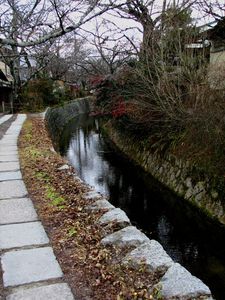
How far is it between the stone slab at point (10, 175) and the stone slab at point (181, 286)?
14.0 feet

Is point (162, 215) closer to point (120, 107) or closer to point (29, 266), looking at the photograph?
point (29, 266)

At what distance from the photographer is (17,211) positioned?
506cm

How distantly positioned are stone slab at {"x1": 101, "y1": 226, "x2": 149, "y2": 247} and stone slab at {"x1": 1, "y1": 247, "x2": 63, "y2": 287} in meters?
0.63

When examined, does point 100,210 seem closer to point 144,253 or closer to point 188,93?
point 144,253

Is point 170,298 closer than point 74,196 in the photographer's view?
Yes

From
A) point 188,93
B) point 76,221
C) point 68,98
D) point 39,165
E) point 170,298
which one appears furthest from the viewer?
point 68,98

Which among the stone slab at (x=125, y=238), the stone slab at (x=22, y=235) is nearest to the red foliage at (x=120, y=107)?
the stone slab at (x=22, y=235)

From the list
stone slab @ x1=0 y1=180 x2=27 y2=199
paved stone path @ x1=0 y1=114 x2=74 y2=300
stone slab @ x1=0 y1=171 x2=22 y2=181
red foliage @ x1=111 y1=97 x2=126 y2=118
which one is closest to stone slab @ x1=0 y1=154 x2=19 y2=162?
stone slab @ x1=0 y1=171 x2=22 y2=181

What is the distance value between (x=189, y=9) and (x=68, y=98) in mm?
23893

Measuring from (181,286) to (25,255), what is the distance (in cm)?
161

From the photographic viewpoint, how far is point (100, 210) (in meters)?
5.03

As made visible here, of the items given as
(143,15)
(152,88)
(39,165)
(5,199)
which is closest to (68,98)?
(143,15)

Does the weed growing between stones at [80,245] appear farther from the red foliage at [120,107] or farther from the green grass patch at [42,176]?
the red foliage at [120,107]

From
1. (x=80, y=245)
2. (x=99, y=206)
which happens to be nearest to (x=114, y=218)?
(x=99, y=206)
